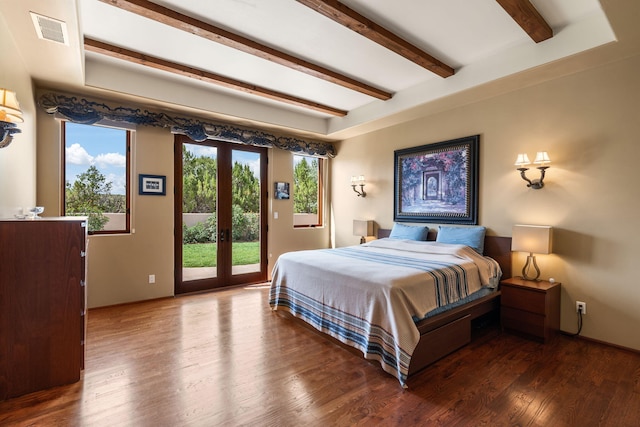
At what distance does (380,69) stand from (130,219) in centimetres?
382

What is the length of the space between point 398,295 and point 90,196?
396 centimetres

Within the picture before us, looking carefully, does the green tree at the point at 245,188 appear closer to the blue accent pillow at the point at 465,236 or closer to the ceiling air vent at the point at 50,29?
the ceiling air vent at the point at 50,29

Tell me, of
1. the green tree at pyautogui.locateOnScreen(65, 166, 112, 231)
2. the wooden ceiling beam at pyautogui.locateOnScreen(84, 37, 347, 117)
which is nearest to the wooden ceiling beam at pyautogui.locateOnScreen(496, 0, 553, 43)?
the wooden ceiling beam at pyautogui.locateOnScreen(84, 37, 347, 117)

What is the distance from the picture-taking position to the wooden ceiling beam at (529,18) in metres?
2.27

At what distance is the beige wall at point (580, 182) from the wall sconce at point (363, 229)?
1.84 metres

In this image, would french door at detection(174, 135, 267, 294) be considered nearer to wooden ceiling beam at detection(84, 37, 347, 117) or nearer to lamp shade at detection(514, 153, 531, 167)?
wooden ceiling beam at detection(84, 37, 347, 117)

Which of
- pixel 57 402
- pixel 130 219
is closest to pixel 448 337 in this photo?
pixel 57 402

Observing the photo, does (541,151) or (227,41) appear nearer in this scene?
(227,41)

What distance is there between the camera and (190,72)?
3.43 metres

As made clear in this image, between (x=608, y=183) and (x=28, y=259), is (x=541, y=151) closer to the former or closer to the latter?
(x=608, y=183)

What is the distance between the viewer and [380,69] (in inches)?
138

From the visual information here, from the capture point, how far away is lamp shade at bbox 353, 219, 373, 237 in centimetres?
512

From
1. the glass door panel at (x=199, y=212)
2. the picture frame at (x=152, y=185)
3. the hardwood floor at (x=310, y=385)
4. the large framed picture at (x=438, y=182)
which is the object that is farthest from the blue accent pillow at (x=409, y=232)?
the picture frame at (x=152, y=185)

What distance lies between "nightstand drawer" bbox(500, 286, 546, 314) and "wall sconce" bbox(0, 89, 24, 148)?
14.3 feet
